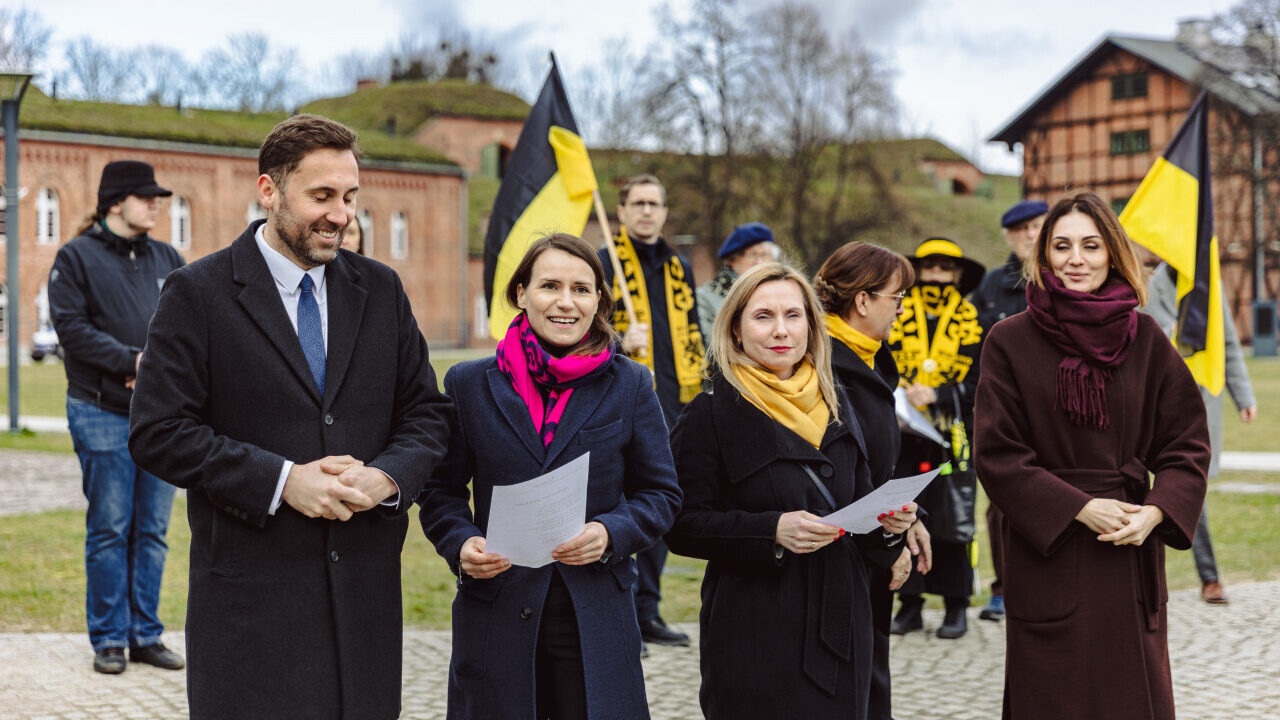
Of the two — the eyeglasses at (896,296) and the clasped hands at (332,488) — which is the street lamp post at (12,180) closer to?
the eyeglasses at (896,296)

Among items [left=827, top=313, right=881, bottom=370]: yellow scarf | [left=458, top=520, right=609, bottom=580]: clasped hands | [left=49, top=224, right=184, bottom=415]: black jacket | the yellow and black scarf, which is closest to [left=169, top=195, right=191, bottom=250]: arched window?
[left=49, top=224, right=184, bottom=415]: black jacket

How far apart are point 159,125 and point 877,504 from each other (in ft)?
182

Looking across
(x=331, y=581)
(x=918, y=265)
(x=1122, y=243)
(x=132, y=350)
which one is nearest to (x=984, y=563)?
(x=918, y=265)

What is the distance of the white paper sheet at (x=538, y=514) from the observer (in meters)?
3.19

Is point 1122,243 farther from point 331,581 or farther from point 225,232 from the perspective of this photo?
point 225,232

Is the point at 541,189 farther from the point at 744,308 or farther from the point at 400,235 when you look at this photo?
the point at 400,235

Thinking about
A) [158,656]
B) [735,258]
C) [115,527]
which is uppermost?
[735,258]

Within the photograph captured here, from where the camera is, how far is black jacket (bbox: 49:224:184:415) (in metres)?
5.91

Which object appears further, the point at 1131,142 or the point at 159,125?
the point at 159,125

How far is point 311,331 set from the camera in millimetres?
3311

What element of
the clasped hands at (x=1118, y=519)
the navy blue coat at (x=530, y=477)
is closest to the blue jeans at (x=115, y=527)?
the navy blue coat at (x=530, y=477)

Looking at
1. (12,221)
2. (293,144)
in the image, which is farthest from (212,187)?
(293,144)

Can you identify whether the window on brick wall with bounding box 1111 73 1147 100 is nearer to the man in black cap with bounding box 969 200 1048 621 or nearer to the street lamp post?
the street lamp post

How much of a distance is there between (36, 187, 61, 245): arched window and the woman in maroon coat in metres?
52.6
